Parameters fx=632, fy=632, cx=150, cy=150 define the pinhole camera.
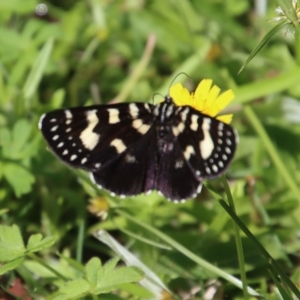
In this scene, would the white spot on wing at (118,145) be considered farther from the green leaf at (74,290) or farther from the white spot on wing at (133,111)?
the green leaf at (74,290)

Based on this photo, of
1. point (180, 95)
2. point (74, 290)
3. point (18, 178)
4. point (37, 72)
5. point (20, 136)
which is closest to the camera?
point (74, 290)

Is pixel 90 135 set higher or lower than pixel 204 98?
lower

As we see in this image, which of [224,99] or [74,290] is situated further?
[224,99]

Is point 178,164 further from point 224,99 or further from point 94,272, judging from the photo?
point 94,272

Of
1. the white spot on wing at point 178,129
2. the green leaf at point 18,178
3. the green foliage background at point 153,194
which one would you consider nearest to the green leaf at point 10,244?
the green foliage background at point 153,194

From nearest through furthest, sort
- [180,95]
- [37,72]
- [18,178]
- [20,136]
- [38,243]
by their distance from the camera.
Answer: [38,243], [180,95], [18,178], [20,136], [37,72]

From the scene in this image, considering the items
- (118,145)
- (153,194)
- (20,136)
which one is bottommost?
(153,194)

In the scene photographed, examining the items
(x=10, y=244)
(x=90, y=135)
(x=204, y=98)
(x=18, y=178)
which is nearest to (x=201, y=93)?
(x=204, y=98)
